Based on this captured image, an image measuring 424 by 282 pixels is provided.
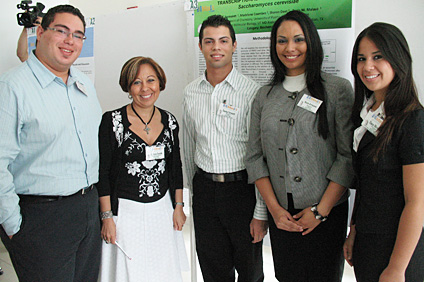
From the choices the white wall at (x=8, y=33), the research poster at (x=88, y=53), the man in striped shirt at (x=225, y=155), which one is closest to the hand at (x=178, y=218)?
the man in striped shirt at (x=225, y=155)

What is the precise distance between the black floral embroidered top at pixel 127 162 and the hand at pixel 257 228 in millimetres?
568

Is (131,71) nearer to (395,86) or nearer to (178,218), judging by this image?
(178,218)

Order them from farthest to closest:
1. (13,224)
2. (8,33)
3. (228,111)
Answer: (8,33)
(228,111)
(13,224)

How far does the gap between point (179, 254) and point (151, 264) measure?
9.0 inches

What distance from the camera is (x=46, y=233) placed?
1.56 metres

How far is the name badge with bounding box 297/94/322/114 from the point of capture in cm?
150

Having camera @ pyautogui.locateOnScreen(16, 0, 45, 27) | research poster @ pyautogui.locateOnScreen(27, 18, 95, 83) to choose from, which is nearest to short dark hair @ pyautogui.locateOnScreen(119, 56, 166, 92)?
research poster @ pyautogui.locateOnScreen(27, 18, 95, 83)

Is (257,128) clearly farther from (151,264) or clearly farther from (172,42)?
(172,42)

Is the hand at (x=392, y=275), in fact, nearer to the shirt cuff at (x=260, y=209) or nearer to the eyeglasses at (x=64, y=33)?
the shirt cuff at (x=260, y=209)

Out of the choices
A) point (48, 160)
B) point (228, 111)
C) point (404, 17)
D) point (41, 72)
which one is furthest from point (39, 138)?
point (404, 17)

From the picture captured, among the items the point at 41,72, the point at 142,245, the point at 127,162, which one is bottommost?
the point at 142,245

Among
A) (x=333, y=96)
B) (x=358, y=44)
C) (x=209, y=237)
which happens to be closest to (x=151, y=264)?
(x=209, y=237)

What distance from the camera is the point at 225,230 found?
1901 millimetres

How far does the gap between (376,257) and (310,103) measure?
702mm
